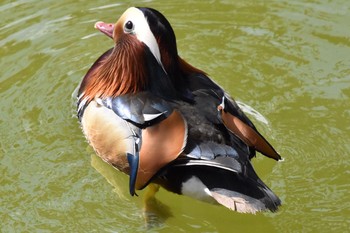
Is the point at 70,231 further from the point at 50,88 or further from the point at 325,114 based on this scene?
the point at 325,114

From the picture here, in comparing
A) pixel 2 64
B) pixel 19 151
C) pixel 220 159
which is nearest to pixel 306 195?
pixel 220 159

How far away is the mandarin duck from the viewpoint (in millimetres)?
3926

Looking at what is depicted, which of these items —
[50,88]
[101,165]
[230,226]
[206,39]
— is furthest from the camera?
[206,39]

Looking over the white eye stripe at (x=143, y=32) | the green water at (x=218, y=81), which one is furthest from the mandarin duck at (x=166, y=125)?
the green water at (x=218, y=81)

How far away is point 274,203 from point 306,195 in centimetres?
39

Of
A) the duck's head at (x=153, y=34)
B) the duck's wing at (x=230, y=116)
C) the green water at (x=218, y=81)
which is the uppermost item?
the duck's head at (x=153, y=34)

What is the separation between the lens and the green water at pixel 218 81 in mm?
4188

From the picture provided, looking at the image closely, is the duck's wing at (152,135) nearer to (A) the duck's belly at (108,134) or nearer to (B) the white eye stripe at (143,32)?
(A) the duck's belly at (108,134)

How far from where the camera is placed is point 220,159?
3854 mm

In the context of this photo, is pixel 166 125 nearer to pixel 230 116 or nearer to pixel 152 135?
pixel 152 135

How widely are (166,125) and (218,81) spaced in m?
1.27

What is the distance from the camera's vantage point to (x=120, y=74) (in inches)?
179

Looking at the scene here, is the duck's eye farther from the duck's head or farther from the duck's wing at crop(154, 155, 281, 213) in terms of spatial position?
the duck's wing at crop(154, 155, 281, 213)

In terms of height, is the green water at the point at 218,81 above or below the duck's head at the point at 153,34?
below
